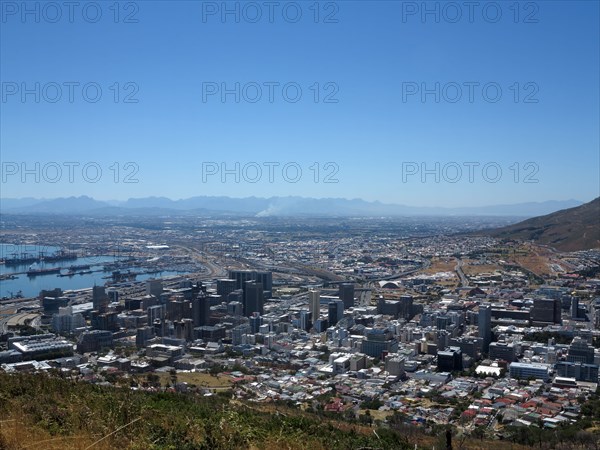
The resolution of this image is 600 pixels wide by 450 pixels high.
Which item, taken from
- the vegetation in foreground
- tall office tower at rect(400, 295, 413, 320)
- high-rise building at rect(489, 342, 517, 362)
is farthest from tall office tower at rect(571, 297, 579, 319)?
the vegetation in foreground

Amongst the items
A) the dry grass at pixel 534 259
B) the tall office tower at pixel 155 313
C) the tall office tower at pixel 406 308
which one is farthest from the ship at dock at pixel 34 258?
the dry grass at pixel 534 259

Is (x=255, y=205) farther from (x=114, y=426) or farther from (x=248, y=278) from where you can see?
(x=114, y=426)

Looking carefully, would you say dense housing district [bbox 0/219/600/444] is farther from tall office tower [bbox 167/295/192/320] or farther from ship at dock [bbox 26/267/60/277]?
ship at dock [bbox 26/267/60/277]

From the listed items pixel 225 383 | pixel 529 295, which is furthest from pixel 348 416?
pixel 529 295

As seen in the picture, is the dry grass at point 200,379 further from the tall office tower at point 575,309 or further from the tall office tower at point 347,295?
the tall office tower at point 575,309

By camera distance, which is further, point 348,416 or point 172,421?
point 348,416

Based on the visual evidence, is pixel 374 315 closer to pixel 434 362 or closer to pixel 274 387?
pixel 434 362

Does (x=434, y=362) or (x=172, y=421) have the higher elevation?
(x=172, y=421)
